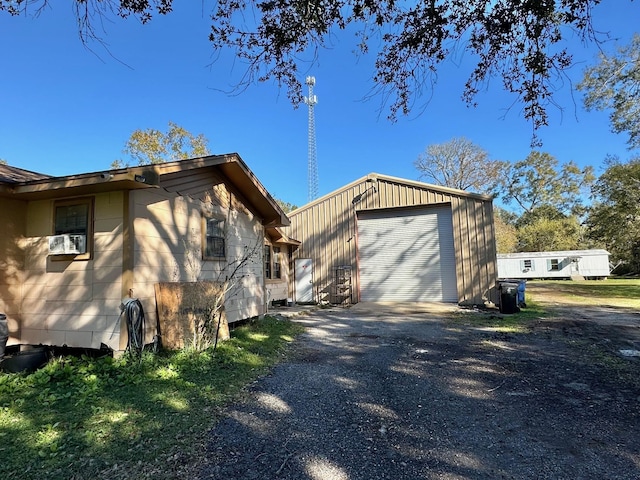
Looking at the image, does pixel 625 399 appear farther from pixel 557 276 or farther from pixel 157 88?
pixel 557 276

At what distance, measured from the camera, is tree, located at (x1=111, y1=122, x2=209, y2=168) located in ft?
75.9

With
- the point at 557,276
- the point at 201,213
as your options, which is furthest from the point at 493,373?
the point at 557,276

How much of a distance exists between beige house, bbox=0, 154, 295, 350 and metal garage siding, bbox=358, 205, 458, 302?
9.07 metres

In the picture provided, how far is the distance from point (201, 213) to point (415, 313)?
24.7 ft

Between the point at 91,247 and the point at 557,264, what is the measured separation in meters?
35.3

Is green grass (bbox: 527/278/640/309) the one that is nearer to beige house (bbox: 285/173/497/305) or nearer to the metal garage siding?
beige house (bbox: 285/173/497/305)

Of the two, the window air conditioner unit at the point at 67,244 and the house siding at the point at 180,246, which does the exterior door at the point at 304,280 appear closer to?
the house siding at the point at 180,246

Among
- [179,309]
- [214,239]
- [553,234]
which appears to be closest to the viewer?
[179,309]

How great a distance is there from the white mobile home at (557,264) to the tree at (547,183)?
8.53 metres

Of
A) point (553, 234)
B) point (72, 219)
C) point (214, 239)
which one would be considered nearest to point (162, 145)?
point (214, 239)

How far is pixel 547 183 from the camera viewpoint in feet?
122

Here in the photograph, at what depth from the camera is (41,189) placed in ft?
16.7

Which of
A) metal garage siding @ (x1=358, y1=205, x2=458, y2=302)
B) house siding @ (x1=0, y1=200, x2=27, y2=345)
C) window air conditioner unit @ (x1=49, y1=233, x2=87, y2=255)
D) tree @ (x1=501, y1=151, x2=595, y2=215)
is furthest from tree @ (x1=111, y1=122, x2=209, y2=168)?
tree @ (x1=501, y1=151, x2=595, y2=215)

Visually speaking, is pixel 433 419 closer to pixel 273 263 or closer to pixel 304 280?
Answer: pixel 273 263
